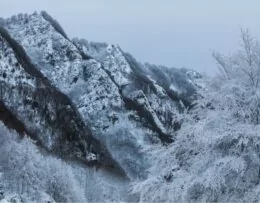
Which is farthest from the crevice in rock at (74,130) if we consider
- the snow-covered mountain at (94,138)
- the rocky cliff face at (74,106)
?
the snow-covered mountain at (94,138)

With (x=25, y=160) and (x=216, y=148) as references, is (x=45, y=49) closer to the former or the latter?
(x=25, y=160)

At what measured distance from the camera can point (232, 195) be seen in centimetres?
1342

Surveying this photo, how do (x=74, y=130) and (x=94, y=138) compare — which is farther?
(x=94, y=138)

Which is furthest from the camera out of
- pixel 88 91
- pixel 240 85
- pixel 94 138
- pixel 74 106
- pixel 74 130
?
pixel 88 91

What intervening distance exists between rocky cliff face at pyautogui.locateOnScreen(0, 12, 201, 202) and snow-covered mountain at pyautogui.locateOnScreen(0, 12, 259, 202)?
321mm

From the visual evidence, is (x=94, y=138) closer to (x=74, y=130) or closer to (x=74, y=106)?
(x=74, y=130)

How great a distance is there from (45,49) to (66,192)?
127 metres

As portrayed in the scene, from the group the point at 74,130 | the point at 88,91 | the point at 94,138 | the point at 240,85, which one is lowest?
the point at 240,85

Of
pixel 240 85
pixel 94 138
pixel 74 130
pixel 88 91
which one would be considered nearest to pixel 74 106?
pixel 94 138

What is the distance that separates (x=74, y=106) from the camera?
518 feet

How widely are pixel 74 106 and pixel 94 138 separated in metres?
17.2

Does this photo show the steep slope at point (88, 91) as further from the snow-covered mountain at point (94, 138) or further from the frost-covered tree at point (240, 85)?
the frost-covered tree at point (240, 85)

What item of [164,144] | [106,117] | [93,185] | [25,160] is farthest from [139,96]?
[164,144]

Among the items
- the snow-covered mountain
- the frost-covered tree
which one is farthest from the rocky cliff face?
the frost-covered tree
